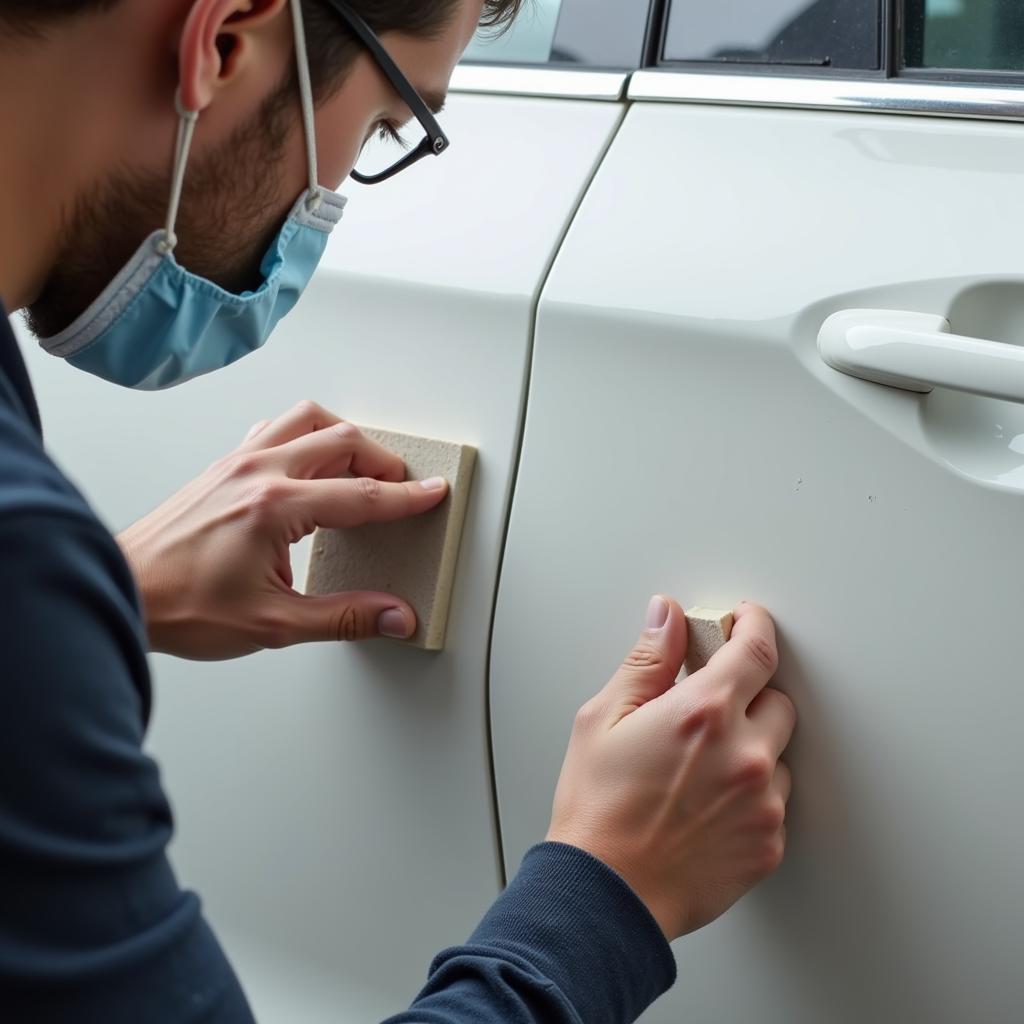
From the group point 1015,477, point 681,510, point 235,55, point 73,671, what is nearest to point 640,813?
point 681,510

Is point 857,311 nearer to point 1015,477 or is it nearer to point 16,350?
point 1015,477

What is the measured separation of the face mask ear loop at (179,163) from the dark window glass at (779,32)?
52cm

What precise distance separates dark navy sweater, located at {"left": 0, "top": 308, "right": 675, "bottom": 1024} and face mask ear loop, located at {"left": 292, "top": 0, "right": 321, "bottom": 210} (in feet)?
1.04

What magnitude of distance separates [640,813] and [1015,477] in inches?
14.5

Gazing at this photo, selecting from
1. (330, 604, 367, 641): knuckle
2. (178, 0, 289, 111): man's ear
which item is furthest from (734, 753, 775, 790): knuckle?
(178, 0, 289, 111): man's ear

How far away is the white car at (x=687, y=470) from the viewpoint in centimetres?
107

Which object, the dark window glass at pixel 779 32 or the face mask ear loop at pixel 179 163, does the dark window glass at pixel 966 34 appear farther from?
the face mask ear loop at pixel 179 163

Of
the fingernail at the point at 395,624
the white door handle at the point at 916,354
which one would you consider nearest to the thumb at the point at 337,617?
the fingernail at the point at 395,624

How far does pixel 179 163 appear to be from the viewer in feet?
3.18

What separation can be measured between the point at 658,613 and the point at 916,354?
28cm

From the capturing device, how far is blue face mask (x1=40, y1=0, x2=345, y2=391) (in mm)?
1036

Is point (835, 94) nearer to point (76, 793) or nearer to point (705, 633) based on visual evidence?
point (705, 633)

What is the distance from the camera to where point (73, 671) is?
72 cm

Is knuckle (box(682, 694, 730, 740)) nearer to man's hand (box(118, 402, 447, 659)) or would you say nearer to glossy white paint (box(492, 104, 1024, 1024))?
glossy white paint (box(492, 104, 1024, 1024))
